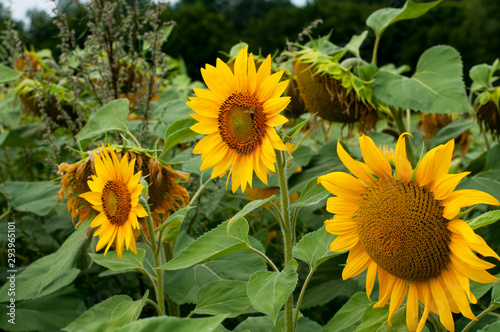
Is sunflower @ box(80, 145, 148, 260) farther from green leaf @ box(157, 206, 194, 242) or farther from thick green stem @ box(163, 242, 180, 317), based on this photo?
thick green stem @ box(163, 242, 180, 317)

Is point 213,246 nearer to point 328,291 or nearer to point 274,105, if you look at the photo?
point 274,105

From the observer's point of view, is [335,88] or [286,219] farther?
[335,88]

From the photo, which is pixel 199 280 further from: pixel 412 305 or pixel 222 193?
pixel 412 305

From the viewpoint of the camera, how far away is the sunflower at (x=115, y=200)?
31.8 inches

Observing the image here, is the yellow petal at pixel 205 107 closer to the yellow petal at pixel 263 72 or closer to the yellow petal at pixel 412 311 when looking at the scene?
the yellow petal at pixel 263 72

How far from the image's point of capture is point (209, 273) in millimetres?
1026

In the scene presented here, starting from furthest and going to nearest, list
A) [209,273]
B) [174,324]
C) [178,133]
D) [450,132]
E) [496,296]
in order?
[450,132] < [209,273] < [178,133] < [496,296] < [174,324]

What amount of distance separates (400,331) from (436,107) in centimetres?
54

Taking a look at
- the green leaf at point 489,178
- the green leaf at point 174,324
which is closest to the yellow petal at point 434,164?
the green leaf at point 174,324

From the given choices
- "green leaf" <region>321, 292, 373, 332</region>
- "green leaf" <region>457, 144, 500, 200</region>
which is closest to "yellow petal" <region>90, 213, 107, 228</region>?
"green leaf" <region>321, 292, 373, 332</region>

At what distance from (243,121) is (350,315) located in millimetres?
348

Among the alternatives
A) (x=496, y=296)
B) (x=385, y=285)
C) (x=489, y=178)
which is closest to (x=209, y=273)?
(x=385, y=285)

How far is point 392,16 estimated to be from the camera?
1.26m

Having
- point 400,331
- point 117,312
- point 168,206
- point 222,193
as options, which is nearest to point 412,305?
point 400,331
